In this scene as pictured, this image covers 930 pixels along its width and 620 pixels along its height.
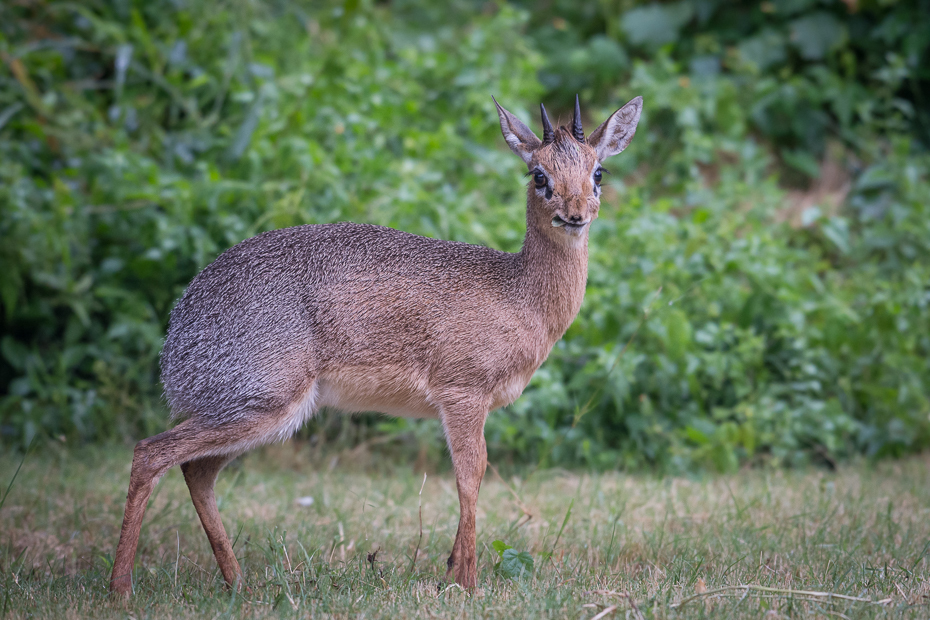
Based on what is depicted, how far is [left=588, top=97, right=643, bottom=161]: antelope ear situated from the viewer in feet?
13.3

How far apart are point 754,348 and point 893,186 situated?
2922mm

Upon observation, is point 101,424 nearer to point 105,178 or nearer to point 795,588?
point 105,178

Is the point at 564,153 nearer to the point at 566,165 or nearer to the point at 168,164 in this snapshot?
the point at 566,165

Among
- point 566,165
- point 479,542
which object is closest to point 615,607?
point 479,542

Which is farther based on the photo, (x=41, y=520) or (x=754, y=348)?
(x=754, y=348)

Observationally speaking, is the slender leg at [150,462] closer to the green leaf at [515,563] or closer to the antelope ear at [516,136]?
the green leaf at [515,563]

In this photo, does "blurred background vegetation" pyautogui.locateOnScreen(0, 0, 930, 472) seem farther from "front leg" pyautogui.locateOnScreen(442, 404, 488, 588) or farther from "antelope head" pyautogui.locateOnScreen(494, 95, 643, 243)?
"antelope head" pyautogui.locateOnScreen(494, 95, 643, 243)

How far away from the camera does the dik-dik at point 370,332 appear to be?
3.71 meters

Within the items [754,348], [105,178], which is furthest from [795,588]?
[105,178]

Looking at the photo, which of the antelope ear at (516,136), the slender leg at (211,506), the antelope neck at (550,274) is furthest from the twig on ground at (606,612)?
the antelope ear at (516,136)

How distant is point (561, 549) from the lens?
4309 millimetres

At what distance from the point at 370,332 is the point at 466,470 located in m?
0.70

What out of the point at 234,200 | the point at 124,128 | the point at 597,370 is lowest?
the point at 597,370

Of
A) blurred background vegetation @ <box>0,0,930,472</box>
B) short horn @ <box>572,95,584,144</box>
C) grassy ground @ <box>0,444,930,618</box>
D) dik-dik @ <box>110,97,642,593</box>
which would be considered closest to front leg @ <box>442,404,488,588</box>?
dik-dik @ <box>110,97,642,593</box>
